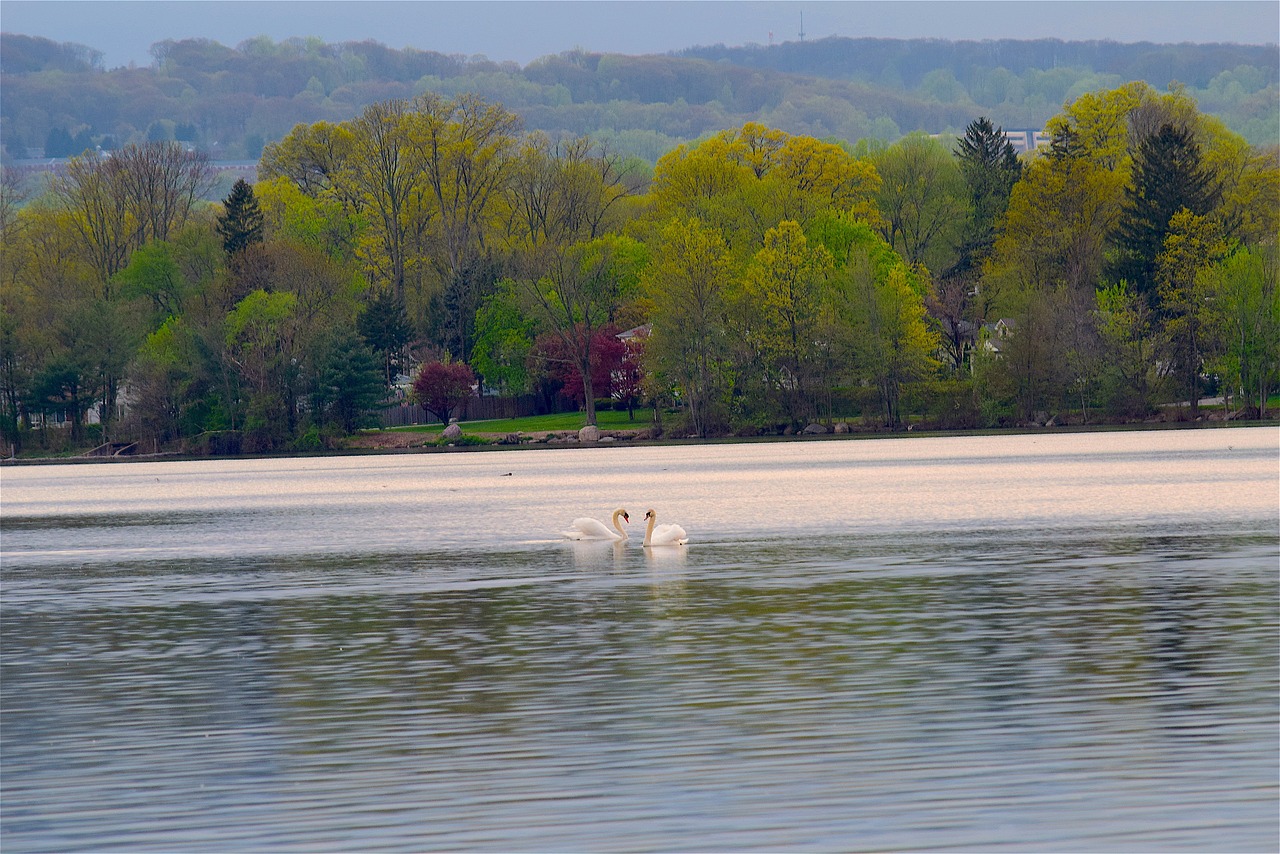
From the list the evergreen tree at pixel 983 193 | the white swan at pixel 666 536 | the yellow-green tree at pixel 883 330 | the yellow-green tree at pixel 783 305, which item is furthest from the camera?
the evergreen tree at pixel 983 193

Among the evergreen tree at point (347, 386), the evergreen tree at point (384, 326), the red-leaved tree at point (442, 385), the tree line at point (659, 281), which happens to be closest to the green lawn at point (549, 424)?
the red-leaved tree at point (442, 385)

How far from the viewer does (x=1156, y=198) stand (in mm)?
101375

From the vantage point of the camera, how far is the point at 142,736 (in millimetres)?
15508

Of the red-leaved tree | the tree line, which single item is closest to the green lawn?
the red-leaved tree

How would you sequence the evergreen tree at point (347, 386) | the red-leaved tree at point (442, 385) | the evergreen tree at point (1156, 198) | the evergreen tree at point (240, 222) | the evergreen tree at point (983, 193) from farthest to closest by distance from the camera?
the evergreen tree at point (983, 193), the red-leaved tree at point (442, 385), the evergreen tree at point (240, 222), the evergreen tree at point (347, 386), the evergreen tree at point (1156, 198)

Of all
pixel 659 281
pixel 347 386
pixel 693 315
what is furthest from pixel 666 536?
pixel 347 386

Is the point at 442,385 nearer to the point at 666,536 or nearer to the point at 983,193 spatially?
the point at 983,193

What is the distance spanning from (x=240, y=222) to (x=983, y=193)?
50.0m

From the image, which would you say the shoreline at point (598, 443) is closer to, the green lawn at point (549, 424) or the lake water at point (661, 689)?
the green lawn at point (549, 424)

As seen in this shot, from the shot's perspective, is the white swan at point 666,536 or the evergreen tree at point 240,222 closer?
the white swan at point 666,536

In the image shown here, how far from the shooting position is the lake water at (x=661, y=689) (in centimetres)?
1184

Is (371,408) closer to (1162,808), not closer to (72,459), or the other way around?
(72,459)

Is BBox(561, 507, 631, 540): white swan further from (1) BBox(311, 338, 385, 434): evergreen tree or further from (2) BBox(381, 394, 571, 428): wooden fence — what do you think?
(2) BBox(381, 394, 571, 428): wooden fence

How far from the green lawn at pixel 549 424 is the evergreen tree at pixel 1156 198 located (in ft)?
104
